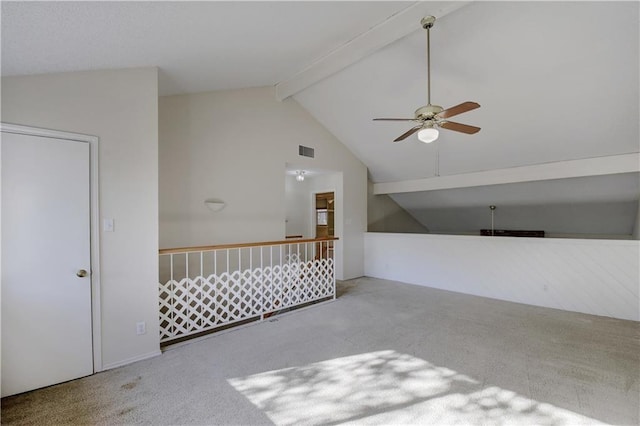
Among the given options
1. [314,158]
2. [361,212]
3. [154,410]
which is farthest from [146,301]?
[361,212]

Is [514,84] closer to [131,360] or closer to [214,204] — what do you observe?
[214,204]

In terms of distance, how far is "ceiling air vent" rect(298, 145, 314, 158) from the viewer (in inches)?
216

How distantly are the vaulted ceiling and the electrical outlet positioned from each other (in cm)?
243

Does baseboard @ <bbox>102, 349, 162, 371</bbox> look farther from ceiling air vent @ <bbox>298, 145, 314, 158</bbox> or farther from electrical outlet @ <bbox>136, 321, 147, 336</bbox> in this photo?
ceiling air vent @ <bbox>298, 145, 314, 158</bbox>

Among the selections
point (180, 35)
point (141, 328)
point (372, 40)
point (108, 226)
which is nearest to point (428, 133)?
point (372, 40)

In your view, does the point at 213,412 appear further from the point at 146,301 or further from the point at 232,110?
the point at 232,110

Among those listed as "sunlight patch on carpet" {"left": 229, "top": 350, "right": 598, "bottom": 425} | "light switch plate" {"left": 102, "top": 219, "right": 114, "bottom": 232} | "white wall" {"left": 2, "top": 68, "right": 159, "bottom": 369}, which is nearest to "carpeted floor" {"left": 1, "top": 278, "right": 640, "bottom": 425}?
"sunlight patch on carpet" {"left": 229, "top": 350, "right": 598, "bottom": 425}

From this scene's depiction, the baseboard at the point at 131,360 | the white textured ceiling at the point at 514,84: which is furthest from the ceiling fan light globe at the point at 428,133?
the baseboard at the point at 131,360

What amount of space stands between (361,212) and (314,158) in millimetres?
1851

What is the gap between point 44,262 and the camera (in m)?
2.43

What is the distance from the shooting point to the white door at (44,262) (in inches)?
90.0

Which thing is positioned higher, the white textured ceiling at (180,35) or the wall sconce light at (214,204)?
the white textured ceiling at (180,35)

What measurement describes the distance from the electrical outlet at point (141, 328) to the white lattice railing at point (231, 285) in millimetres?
269

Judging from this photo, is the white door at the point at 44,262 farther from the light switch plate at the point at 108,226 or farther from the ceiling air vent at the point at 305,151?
the ceiling air vent at the point at 305,151
